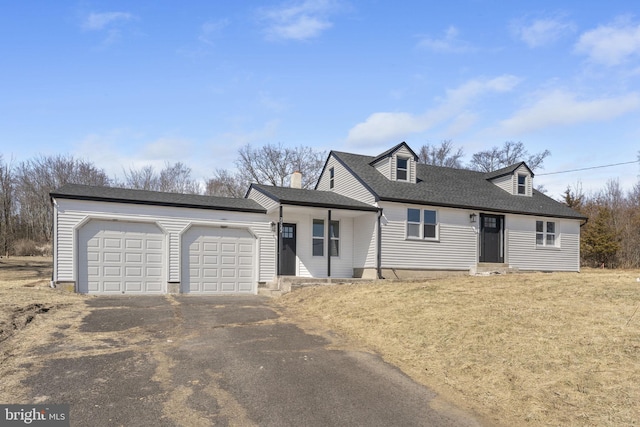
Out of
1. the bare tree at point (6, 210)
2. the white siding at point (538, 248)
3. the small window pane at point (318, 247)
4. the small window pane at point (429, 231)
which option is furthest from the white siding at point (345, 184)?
the bare tree at point (6, 210)

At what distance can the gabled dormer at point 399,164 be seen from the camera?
782 inches

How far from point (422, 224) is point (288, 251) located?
5415mm

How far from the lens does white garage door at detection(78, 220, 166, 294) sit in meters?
14.8

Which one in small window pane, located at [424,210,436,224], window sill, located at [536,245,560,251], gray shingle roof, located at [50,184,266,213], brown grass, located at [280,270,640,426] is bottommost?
brown grass, located at [280,270,640,426]

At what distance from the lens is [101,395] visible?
529cm

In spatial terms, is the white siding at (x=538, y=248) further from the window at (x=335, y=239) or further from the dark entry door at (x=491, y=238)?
the window at (x=335, y=239)

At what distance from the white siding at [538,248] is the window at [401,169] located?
491 cm

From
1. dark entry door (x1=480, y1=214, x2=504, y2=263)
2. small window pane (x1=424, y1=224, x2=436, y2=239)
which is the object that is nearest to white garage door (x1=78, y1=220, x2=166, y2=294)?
small window pane (x1=424, y1=224, x2=436, y2=239)

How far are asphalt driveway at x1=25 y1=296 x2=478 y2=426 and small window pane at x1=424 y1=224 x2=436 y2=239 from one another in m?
10.5

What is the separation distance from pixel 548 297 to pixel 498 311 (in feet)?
A: 5.16

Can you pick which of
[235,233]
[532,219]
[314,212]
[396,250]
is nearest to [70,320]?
[235,233]

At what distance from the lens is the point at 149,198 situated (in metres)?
16.0

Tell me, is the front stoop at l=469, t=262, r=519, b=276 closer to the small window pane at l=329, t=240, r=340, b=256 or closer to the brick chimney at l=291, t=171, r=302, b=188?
the small window pane at l=329, t=240, r=340, b=256

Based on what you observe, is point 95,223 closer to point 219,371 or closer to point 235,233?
point 235,233
